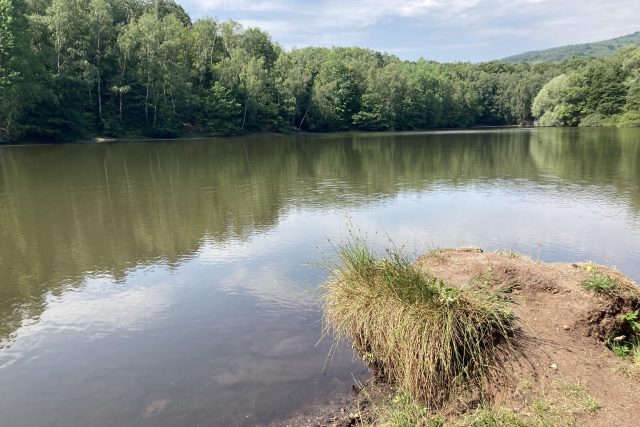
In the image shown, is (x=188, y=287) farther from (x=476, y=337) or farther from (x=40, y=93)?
(x=40, y=93)

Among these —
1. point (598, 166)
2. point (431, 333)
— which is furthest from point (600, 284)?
point (598, 166)

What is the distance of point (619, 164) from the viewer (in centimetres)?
3034

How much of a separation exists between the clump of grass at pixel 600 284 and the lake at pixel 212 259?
125 inches

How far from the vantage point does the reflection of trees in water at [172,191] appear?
12141 millimetres

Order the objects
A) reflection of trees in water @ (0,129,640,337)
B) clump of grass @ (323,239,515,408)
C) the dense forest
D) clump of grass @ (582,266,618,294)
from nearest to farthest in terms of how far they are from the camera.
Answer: clump of grass @ (323,239,515,408) < clump of grass @ (582,266,618,294) < reflection of trees in water @ (0,129,640,337) < the dense forest

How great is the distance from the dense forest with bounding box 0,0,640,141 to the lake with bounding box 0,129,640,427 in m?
28.2

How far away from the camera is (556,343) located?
576cm

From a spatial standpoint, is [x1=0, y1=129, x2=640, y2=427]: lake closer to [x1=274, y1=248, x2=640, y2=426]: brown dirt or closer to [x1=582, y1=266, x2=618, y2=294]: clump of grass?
[x1=274, y1=248, x2=640, y2=426]: brown dirt

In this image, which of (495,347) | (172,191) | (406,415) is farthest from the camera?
(172,191)

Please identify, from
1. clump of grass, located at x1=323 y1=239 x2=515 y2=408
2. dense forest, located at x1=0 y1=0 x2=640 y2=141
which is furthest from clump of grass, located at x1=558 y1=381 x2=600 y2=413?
dense forest, located at x1=0 y1=0 x2=640 y2=141

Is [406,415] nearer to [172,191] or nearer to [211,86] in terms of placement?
[172,191]

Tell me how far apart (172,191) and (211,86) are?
55853mm

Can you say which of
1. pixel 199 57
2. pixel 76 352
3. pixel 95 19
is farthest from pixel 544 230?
pixel 199 57

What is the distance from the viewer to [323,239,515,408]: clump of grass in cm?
551
